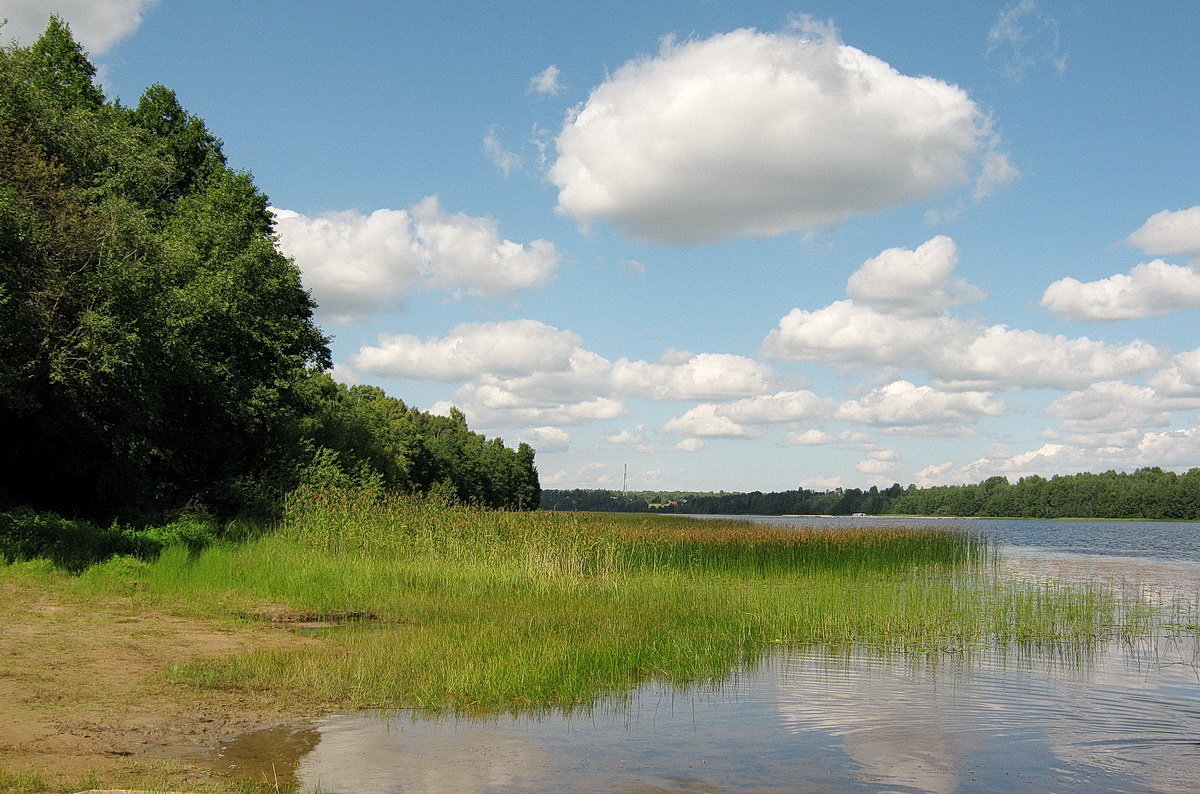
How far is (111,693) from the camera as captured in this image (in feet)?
31.5

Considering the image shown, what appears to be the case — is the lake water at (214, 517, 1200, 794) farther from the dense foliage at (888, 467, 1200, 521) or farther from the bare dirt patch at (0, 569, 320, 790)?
the dense foliage at (888, 467, 1200, 521)

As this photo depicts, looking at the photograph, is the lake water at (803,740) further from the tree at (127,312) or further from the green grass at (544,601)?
the tree at (127,312)

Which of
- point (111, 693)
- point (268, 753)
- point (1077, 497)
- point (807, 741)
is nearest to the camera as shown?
point (268, 753)

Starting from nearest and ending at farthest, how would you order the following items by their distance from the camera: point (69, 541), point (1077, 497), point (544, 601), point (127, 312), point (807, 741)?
point (807, 741) < point (69, 541) < point (544, 601) < point (127, 312) < point (1077, 497)

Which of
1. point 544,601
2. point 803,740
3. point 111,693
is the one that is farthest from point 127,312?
point 803,740

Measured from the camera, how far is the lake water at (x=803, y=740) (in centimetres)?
774

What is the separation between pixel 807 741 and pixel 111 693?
7.23 metres

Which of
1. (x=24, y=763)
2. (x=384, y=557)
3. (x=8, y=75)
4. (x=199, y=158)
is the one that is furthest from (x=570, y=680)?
(x=199, y=158)

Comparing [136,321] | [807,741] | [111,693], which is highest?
[136,321]

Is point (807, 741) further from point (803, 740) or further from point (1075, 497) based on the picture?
point (1075, 497)

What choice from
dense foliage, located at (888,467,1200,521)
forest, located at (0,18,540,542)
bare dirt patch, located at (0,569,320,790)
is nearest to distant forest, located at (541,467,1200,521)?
dense foliage, located at (888,467,1200,521)

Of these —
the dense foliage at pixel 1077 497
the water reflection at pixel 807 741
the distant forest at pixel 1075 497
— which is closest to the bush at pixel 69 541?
the water reflection at pixel 807 741

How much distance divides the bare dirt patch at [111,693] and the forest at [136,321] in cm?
576

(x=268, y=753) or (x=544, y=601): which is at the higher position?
(x=544, y=601)
